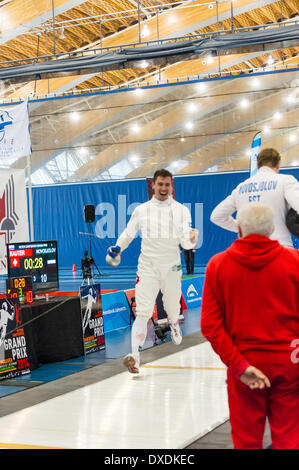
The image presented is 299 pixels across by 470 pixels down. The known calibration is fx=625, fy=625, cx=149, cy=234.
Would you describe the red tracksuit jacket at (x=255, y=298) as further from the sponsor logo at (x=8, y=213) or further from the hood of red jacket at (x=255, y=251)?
the sponsor logo at (x=8, y=213)

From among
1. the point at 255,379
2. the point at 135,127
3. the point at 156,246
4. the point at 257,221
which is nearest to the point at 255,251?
the point at 257,221

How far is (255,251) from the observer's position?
243 cm

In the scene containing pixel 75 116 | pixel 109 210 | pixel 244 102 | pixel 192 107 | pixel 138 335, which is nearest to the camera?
pixel 138 335

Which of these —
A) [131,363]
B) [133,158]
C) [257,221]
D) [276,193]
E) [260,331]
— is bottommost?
[131,363]

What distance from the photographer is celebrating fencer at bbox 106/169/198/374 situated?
5.52 meters

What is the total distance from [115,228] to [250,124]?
17.8 ft

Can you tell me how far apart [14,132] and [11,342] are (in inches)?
172

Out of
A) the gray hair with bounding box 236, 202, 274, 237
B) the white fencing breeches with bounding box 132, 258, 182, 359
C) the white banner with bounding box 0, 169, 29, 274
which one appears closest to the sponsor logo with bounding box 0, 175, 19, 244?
the white banner with bounding box 0, 169, 29, 274

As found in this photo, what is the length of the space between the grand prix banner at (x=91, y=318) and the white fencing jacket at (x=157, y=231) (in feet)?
5.05

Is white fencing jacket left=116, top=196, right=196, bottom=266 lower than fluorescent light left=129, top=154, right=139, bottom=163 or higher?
lower

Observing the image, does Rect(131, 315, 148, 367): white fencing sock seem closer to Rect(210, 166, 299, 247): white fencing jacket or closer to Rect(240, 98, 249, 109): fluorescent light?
Rect(210, 166, 299, 247): white fencing jacket

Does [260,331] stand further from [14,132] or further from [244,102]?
[244,102]

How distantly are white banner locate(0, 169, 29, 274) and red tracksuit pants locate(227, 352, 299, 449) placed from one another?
22.2ft

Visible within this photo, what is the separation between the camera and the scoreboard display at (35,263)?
685cm
